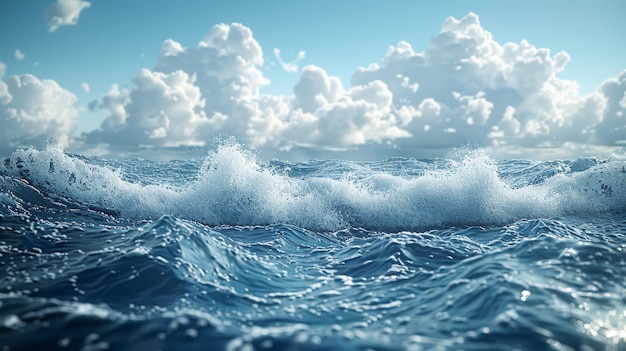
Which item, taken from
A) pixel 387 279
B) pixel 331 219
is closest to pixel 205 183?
pixel 331 219

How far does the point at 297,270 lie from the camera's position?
8.16 metres

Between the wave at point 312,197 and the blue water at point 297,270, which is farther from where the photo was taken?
the wave at point 312,197

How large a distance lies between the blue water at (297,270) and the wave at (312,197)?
0.08 meters

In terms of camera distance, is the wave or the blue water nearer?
the blue water

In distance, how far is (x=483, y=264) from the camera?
710 centimetres

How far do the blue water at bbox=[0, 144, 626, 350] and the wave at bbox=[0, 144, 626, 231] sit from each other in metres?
0.08

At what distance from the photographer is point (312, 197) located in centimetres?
1529

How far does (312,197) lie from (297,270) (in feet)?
23.7

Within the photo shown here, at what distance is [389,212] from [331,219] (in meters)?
2.62

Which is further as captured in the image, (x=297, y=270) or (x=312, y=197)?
(x=312, y=197)

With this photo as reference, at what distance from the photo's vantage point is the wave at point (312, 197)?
14375 millimetres

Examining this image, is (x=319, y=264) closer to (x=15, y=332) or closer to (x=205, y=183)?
(x=15, y=332)

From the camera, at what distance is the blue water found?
→ 434 centimetres

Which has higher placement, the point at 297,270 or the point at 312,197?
the point at 312,197
